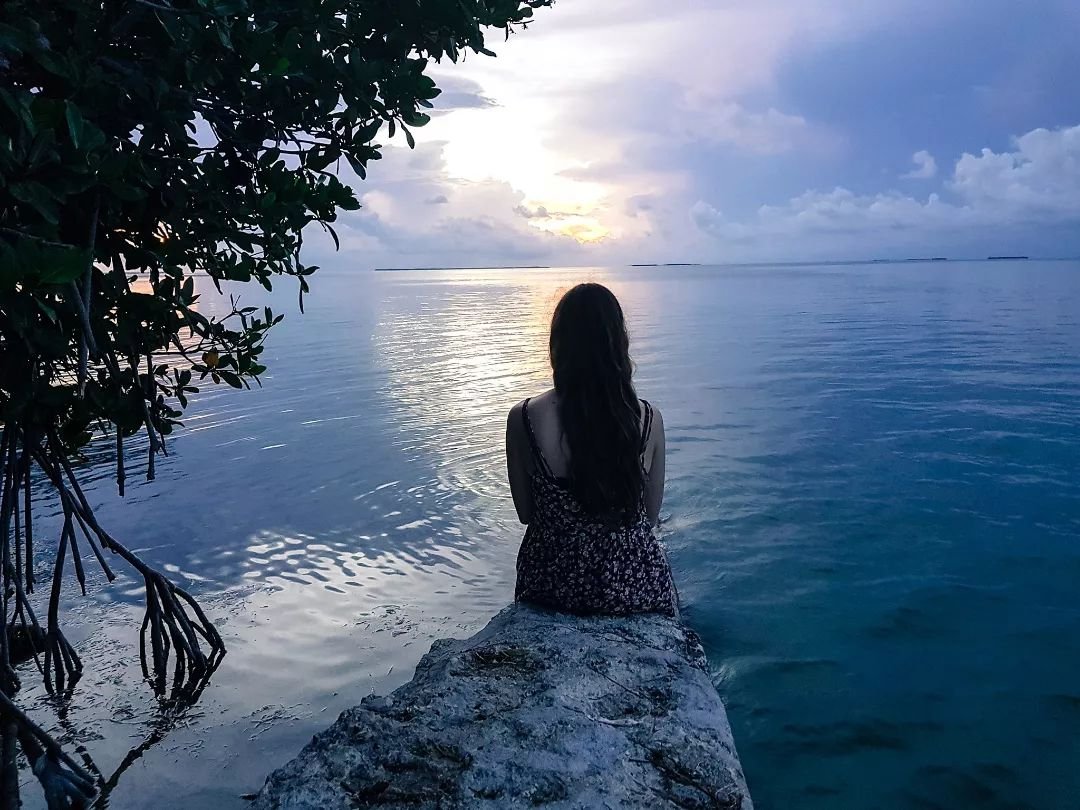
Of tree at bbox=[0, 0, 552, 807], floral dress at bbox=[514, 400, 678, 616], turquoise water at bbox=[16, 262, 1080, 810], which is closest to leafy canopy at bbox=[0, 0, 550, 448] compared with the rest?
tree at bbox=[0, 0, 552, 807]

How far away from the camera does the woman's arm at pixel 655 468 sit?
4734 millimetres

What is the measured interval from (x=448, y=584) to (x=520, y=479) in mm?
3332

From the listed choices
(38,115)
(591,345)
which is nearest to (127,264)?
(38,115)

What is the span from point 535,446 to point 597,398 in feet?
1.65

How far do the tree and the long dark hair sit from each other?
135cm

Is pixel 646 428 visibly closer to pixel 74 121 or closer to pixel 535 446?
pixel 535 446

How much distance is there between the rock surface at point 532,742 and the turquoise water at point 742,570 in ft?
6.15

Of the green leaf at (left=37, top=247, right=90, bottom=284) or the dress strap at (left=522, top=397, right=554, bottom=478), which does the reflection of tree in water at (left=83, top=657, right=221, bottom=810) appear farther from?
the green leaf at (left=37, top=247, right=90, bottom=284)

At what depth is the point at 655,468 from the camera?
4.81m

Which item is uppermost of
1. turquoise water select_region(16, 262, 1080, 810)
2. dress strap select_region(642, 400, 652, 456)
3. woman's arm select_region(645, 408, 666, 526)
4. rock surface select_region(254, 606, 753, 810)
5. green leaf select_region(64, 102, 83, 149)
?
green leaf select_region(64, 102, 83, 149)

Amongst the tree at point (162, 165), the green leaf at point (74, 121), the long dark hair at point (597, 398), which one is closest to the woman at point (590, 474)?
the long dark hair at point (597, 398)

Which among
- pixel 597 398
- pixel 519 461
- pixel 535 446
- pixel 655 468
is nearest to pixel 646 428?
pixel 655 468

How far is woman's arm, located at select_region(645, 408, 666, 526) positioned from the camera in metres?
4.73

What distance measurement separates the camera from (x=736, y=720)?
5562 mm
